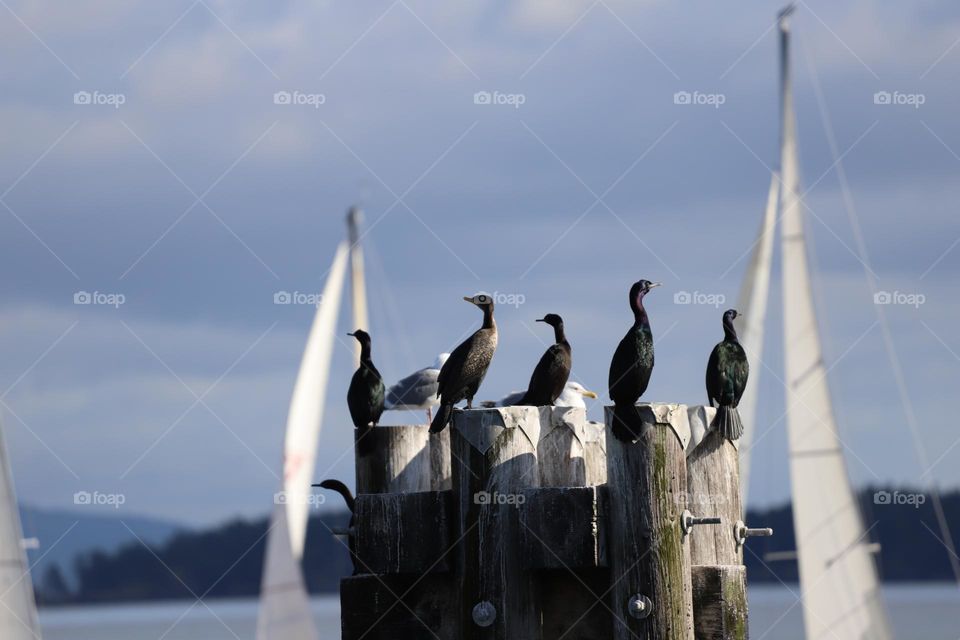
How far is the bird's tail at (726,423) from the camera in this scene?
12289 millimetres

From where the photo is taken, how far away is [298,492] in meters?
27.9

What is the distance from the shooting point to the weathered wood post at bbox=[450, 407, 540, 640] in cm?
1122

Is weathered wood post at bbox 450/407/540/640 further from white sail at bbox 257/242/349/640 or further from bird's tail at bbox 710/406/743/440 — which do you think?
white sail at bbox 257/242/349/640

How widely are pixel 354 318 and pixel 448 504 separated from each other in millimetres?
21494

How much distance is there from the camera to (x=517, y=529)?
11.3 m

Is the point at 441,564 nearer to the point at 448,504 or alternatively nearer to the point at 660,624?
the point at 448,504

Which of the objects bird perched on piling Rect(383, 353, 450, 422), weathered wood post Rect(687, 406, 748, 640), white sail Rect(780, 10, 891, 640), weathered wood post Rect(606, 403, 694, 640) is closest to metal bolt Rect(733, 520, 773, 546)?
weathered wood post Rect(687, 406, 748, 640)

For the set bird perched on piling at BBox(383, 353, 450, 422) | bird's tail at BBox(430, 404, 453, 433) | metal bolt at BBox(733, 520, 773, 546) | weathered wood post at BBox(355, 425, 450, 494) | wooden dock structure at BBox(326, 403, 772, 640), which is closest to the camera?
wooden dock structure at BBox(326, 403, 772, 640)

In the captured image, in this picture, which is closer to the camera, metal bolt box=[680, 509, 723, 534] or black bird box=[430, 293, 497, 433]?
metal bolt box=[680, 509, 723, 534]

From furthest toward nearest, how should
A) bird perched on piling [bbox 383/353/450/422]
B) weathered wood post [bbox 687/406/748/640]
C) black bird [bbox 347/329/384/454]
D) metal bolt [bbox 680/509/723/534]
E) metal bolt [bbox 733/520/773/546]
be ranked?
1. bird perched on piling [bbox 383/353/450/422]
2. black bird [bbox 347/329/384/454]
3. metal bolt [bbox 733/520/773/546]
4. weathered wood post [bbox 687/406/748/640]
5. metal bolt [bbox 680/509/723/534]

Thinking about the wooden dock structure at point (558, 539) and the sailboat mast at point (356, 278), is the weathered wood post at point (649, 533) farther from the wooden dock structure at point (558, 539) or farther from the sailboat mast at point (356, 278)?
the sailboat mast at point (356, 278)

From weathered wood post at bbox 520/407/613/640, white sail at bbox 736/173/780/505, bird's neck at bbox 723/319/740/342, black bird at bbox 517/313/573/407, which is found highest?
white sail at bbox 736/173/780/505

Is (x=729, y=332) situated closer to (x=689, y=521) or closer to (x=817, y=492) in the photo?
(x=689, y=521)

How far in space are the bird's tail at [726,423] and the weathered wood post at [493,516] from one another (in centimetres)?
146
